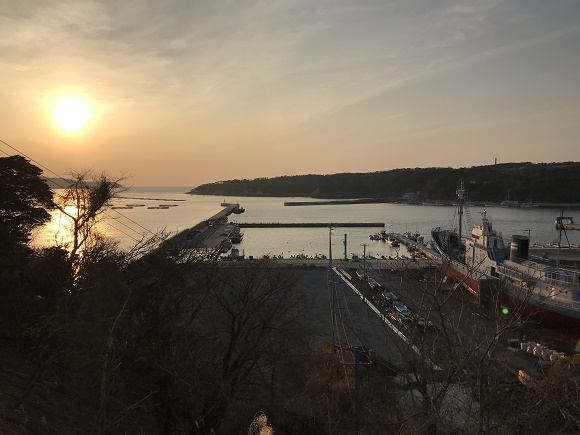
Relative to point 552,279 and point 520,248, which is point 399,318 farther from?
point 520,248

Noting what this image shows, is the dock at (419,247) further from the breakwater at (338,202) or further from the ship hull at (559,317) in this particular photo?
the breakwater at (338,202)

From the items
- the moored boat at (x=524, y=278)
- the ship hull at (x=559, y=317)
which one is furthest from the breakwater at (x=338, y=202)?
the ship hull at (x=559, y=317)

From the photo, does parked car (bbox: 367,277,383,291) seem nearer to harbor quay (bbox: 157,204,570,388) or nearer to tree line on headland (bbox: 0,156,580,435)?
harbor quay (bbox: 157,204,570,388)

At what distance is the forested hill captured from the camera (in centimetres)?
8781

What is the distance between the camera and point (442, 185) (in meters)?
103

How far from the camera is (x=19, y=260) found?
7883 mm

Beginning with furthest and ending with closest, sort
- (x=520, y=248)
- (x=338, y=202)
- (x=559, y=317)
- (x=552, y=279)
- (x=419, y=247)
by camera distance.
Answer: (x=338, y=202), (x=419, y=247), (x=520, y=248), (x=552, y=279), (x=559, y=317)

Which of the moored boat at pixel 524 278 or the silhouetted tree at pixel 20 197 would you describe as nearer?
the silhouetted tree at pixel 20 197

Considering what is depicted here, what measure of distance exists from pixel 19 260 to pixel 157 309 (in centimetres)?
269

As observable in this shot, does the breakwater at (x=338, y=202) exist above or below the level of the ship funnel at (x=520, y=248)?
above

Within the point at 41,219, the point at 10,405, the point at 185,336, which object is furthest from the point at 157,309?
the point at 41,219

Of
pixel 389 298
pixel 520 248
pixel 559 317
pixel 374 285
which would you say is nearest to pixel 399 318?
pixel 389 298

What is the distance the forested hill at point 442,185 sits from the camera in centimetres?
8781

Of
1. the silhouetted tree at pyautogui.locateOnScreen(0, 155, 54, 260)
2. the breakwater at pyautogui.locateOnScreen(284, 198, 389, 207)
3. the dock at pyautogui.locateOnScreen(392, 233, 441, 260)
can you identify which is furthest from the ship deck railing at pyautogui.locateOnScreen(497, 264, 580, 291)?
the breakwater at pyautogui.locateOnScreen(284, 198, 389, 207)
